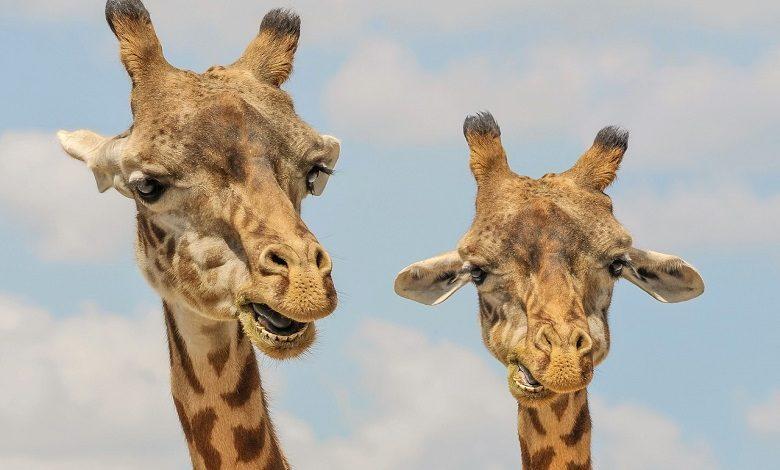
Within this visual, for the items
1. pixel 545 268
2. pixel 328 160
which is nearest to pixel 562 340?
pixel 545 268

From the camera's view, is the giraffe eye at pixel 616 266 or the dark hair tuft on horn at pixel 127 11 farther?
the giraffe eye at pixel 616 266

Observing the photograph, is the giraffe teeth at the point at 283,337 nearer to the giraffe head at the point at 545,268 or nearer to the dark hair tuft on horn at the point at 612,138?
the giraffe head at the point at 545,268

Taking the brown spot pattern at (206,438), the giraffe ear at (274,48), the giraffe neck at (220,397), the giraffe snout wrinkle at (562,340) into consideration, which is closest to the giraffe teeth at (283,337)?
the giraffe neck at (220,397)

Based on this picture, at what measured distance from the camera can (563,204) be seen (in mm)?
12133

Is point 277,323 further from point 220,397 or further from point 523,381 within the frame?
point 523,381

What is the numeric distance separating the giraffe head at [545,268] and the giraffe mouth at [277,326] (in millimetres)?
3180

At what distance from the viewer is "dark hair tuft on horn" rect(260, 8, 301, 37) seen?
9.68 m

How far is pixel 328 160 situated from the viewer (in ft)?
28.9

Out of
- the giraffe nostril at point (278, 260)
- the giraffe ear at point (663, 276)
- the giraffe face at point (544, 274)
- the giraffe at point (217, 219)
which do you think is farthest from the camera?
the giraffe ear at point (663, 276)

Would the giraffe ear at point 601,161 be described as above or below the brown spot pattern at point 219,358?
above

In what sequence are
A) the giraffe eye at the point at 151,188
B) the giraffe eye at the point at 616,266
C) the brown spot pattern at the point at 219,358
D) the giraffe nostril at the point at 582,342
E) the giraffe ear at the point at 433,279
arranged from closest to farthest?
the giraffe eye at the point at 151,188 < the brown spot pattern at the point at 219,358 < the giraffe nostril at the point at 582,342 < the giraffe eye at the point at 616,266 < the giraffe ear at the point at 433,279

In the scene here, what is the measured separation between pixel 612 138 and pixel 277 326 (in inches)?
249

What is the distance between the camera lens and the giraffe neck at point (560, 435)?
11172 millimetres

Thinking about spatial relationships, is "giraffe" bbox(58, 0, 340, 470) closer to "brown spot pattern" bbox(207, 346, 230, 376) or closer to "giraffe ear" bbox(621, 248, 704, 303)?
"brown spot pattern" bbox(207, 346, 230, 376)
